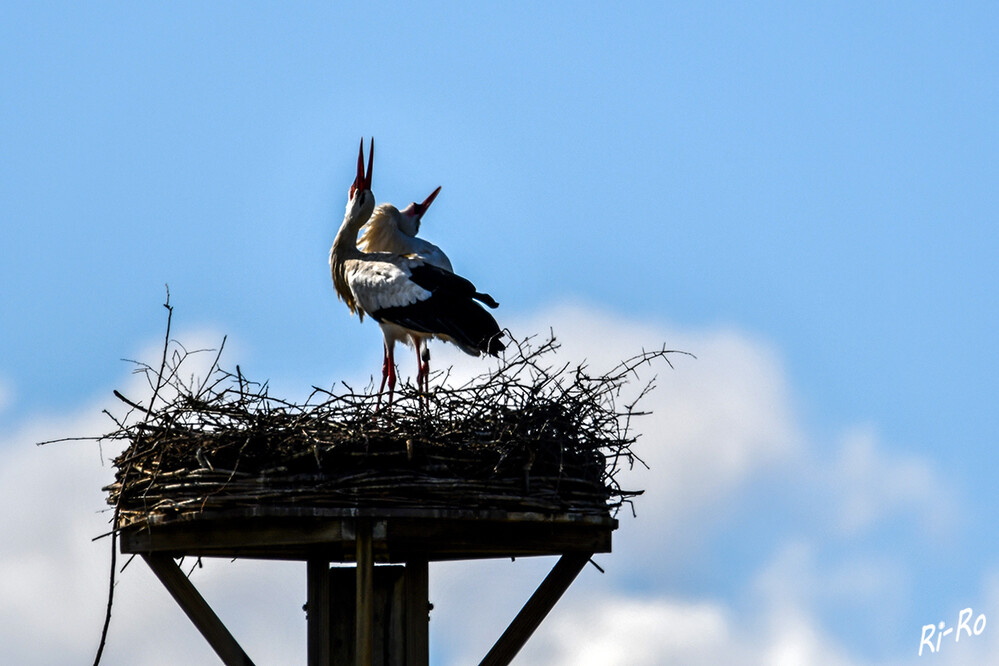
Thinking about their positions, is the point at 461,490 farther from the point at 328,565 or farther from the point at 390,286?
the point at 390,286

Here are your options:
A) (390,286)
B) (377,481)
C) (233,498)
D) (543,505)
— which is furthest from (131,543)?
(390,286)

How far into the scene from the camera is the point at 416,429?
5.19m

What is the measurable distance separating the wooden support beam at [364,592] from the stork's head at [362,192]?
3.45 meters

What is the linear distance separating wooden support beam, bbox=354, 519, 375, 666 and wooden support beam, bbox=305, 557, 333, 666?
32cm

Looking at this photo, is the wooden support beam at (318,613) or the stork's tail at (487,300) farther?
the stork's tail at (487,300)

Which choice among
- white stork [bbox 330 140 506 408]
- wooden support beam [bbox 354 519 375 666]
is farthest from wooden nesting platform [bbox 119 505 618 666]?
white stork [bbox 330 140 506 408]

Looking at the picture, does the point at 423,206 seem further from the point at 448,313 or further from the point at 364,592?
the point at 364,592

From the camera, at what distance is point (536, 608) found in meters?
5.45

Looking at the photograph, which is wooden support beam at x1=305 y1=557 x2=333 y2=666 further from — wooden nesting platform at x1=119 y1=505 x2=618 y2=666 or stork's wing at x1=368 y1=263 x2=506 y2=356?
stork's wing at x1=368 y1=263 x2=506 y2=356

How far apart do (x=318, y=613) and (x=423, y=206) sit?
4.30 metres

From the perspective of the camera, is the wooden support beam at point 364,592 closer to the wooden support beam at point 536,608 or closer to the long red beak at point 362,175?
the wooden support beam at point 536,608

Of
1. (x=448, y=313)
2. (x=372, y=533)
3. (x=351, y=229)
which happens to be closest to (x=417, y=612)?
(x=372, y=533)

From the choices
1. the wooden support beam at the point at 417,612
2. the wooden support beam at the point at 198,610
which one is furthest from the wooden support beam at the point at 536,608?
the wooden support beam at the point at 198,610

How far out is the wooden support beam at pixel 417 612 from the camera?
528 cm
